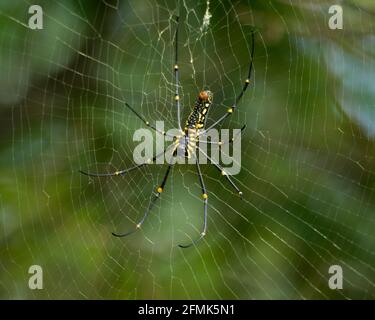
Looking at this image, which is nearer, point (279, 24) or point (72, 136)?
point (279, 24)

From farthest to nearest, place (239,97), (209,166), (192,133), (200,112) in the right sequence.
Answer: (209,166)
(192,133)
(239,97)
(200,112)

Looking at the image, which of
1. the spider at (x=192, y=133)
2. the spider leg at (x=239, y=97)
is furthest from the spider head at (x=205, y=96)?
the spider leg at (x=239, y=97)

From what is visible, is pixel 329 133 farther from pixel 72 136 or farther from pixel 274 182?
pixel 72 136

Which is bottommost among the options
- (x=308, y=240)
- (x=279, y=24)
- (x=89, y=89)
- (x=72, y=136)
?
(x=308, y=240)

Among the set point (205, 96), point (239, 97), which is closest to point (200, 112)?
point (205, 96)

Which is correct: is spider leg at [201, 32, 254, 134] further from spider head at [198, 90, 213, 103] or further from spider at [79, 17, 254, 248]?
spider head at [198, 90, 213, 103]

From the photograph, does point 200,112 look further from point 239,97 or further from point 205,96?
point 239,97

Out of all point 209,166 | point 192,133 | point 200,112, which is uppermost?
point 200,112

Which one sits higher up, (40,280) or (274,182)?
(274,182)

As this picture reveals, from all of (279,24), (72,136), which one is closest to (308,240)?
(279,24)
